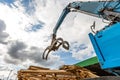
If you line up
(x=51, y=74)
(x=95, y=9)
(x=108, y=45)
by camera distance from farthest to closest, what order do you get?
(x=51, y=74) → (x=95, y=9) → (x=108, y=45)

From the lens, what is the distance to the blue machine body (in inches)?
177

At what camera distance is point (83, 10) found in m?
7.45

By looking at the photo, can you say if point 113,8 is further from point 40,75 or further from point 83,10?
point 40,75

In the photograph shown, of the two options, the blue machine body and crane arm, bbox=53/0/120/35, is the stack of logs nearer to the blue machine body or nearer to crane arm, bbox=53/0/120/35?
crane arm, bbox=53/0/120/35

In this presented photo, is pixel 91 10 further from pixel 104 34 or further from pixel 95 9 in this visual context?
pixel 104 34

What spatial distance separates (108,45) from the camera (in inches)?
191

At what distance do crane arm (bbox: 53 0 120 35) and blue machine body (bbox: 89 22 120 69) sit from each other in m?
0.61

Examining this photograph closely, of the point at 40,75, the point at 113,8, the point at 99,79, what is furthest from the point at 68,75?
the point at 99,79

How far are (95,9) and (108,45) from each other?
82.0 inches

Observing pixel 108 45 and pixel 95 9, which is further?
pixel 95 9

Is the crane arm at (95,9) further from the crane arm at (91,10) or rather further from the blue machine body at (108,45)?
the blue machine body at (108,45)

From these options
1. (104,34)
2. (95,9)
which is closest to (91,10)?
(95,9)

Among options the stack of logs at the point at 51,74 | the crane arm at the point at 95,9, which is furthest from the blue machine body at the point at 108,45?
the stack of logs at the point at 51,74

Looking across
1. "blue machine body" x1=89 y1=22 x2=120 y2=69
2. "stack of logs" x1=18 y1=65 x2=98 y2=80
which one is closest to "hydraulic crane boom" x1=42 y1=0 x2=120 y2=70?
"blue machine body" x1=89 y1=22 x2=120 y2=69
